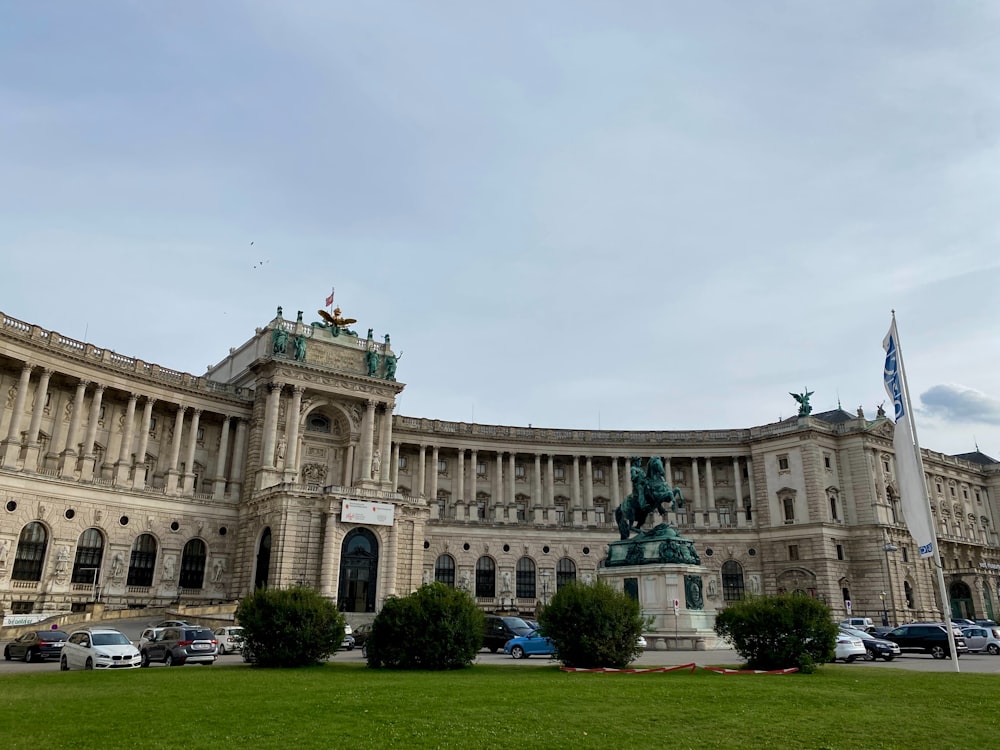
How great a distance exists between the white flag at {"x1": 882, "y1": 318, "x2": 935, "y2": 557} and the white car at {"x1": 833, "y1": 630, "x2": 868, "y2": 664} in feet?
20.1

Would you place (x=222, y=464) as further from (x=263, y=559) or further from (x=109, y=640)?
(x=109, y=640)

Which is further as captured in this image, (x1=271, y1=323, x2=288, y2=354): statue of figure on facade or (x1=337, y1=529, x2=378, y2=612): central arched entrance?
(x1=271, y1=323, x2=288, y2=354): statue of figure on facade

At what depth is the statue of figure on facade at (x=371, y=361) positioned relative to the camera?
70.1 m

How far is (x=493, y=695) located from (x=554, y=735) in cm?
494

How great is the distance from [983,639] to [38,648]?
42746 millimetres

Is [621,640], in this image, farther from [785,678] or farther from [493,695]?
[493,695]

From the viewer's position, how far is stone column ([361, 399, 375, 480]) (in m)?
66.8

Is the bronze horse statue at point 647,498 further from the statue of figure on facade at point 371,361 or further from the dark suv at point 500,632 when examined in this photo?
the statue of figure on facade at point 371,361

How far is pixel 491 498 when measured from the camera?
79250mm

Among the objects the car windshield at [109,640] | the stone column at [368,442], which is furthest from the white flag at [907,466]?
the stone column at [368,442]

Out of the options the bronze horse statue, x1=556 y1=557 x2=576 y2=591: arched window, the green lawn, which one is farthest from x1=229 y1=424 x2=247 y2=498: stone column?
the green lawn

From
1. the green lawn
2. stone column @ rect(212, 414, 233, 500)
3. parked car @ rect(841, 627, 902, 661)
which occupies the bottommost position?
the green lawn

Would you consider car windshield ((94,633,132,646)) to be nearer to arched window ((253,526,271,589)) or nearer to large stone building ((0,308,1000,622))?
large stone building ((0,308,1000,622))

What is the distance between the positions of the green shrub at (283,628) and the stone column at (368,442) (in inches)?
1522
